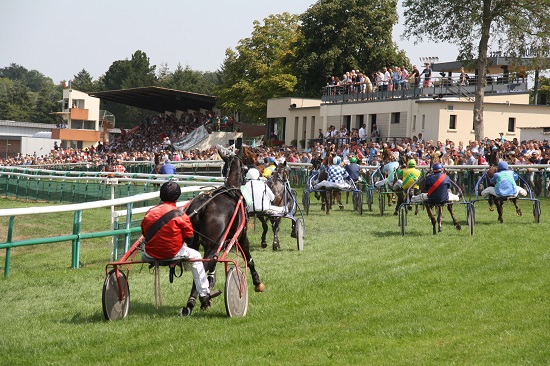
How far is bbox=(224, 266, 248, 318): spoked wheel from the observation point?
935 centimetres

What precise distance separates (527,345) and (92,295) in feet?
18.0

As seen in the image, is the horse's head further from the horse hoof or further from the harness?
the harness

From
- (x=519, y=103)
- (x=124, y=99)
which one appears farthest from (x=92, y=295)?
(x=124, y=99)

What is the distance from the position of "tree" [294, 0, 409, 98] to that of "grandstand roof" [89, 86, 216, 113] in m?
9.18

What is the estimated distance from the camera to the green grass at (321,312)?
7.86m

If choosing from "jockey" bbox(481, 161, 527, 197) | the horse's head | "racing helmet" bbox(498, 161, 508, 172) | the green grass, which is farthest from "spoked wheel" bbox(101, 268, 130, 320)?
"racing helmet" bbox(498, 161, 508, 172)

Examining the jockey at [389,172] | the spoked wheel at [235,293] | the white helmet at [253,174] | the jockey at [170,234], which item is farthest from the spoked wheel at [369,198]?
the jockey at [170,234]

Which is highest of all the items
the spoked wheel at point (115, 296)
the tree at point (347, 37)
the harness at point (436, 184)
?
the tree at point (347, 37)

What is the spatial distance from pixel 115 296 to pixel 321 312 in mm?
2236

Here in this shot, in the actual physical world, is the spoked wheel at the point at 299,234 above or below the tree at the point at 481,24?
below

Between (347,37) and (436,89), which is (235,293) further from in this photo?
(347,37)

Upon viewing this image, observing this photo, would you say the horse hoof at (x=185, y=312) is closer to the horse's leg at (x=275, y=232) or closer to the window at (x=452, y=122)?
the horse's leg at (x=275, y=232)

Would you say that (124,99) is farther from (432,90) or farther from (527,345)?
(527,345)

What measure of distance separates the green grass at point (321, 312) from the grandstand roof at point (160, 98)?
49.3 meters
